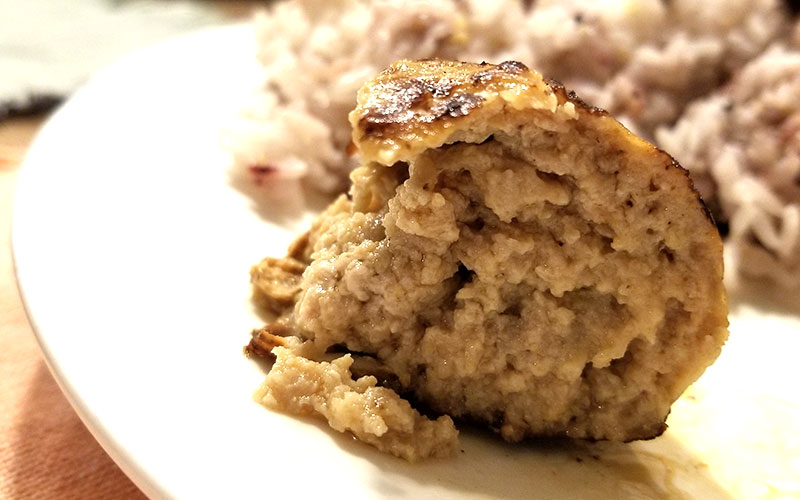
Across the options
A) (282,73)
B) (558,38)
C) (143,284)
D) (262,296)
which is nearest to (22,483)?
(143,284)

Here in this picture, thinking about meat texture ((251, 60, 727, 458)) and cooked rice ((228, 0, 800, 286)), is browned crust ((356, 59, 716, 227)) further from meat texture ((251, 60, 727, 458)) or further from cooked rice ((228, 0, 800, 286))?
cooked rice ((228, 0, 800, 286))

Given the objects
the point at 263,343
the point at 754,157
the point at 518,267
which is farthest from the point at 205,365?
the point at 754,157

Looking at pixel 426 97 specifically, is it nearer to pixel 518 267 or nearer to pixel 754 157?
pixel 518 267

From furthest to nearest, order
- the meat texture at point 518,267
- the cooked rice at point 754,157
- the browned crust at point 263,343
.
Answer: the cooked rice at point 754,157 < the browned crust at point 263,343 < the meat texture at point 518,267

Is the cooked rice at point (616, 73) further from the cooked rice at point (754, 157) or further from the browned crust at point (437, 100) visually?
the browned crust at point (437, 100)

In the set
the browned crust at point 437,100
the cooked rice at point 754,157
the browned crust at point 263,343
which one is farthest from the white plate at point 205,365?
the browned crust at point 437,100

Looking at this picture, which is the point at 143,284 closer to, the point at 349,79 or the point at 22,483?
the point at 22,483

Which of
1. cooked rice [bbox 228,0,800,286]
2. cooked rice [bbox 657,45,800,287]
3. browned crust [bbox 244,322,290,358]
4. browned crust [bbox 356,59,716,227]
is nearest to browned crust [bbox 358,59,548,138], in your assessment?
browned crust [bbox 356,59,716,227]
